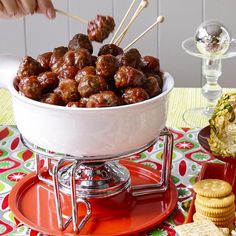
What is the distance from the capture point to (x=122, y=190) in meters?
1.02

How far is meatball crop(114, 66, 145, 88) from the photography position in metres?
0.90

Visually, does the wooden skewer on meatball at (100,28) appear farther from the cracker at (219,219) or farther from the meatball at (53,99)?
the cracker at (219,219)

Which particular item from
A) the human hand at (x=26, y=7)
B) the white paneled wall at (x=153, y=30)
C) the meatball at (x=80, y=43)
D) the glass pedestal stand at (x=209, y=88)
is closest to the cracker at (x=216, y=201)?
the meatball at (x=80, y=43)

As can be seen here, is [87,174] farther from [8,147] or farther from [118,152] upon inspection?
[8,147]

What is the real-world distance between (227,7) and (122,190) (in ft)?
4.63

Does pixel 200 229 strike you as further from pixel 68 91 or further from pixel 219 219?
pixel 68 91

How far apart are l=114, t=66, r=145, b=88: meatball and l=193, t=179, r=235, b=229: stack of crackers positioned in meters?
0.19

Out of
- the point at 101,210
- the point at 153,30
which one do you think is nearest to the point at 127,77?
the point at 101,210

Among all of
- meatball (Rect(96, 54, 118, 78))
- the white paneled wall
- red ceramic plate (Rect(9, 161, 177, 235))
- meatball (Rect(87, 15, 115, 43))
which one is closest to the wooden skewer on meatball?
meatball (Rect(87, 15, 115, 43))

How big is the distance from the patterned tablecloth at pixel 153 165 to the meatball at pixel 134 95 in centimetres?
22

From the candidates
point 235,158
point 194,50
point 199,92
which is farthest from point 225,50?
point 235,158

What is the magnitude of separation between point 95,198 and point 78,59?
Result: 238 mm

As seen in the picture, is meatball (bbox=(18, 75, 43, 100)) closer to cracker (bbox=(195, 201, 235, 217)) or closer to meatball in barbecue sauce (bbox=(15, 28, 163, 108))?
meatball in barbecue sauce (bbox=(15, 28, 163, 108))

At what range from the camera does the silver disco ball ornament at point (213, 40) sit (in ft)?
4.79
